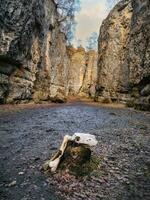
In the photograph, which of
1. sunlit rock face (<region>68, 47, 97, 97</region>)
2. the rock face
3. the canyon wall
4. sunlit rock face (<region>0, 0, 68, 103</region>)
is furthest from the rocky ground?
sunlit rock face (<region>68, 47, 97, 97</region>)

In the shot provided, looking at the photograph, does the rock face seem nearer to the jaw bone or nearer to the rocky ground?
Result: the rocky ground

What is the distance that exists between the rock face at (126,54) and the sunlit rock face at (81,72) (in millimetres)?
→ 21185

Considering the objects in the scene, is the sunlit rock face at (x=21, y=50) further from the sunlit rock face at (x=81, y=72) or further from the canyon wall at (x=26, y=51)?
the sunlit rock face at (x=81, y=72)

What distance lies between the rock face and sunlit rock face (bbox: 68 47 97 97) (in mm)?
21185

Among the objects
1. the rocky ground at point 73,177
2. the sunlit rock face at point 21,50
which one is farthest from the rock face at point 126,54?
the rocky ground at point 73,177

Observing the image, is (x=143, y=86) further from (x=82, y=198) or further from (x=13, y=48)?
(x=82, y=198)

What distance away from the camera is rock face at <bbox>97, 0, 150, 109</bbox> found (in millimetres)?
23172

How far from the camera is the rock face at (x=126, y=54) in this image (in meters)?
23.2

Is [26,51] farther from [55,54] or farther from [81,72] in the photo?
[81,72]

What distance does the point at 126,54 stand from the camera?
28844mm

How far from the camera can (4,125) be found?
34.5 feet

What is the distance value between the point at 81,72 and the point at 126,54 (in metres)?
29.4

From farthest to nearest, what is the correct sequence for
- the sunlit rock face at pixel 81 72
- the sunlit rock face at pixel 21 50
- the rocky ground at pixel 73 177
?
the sunlit rock face at pixel 81 72, the sunlit rock face at pixel 21 50, the rocky ground at pixel 73 177

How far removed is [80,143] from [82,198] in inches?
51.6
